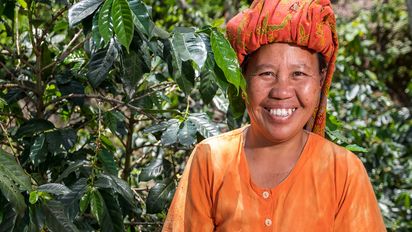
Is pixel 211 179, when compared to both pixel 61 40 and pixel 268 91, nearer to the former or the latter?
pixel 268 91

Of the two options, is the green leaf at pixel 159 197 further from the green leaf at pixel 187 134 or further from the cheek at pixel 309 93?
the cheek at pixel 309 93

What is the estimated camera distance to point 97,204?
1917 mm

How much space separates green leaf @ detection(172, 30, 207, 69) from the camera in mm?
1795

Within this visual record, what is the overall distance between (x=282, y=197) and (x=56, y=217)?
591 millimetres

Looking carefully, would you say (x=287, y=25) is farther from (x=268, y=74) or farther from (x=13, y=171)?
(x=13, y=171)

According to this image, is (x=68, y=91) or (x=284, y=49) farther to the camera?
(x=68, y=91)

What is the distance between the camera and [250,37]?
5.49ft

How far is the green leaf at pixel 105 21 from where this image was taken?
5.52ft

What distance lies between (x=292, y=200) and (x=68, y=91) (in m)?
1.05

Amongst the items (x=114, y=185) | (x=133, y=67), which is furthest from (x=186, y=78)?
(x=114, y=185)

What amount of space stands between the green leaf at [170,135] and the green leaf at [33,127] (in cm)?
38

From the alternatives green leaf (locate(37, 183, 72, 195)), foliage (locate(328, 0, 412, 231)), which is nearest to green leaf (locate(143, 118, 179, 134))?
green leaf (locate(37, 183, 72, 195))

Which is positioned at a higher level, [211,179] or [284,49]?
[284,49]

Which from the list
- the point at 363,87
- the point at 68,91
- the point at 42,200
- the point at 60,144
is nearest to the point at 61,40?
the point at 68,91
